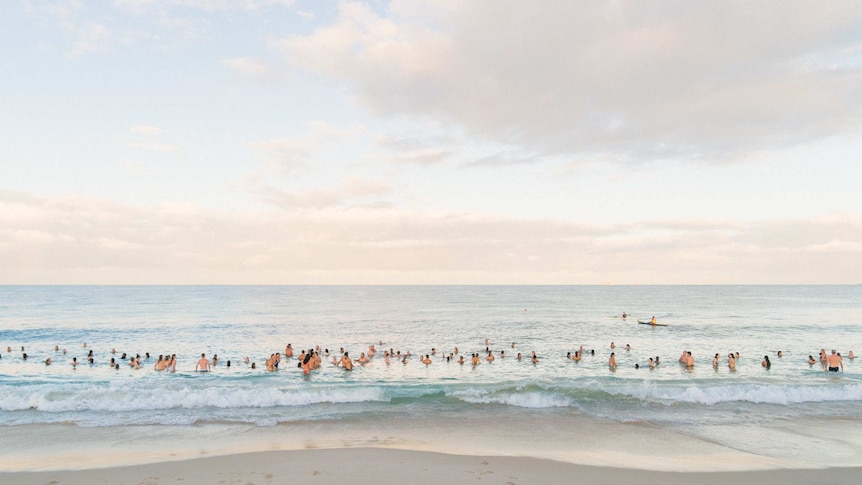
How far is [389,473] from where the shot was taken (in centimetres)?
1216

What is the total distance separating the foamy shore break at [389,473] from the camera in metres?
11.8

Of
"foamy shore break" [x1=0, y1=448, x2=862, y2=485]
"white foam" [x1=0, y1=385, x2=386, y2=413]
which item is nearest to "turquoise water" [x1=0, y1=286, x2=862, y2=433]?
"white foam" [x1=0, y1=385, x2=386, y2=413]

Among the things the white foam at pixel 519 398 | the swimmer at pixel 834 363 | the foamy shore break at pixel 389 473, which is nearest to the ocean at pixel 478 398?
the white foam at pixel 519 398

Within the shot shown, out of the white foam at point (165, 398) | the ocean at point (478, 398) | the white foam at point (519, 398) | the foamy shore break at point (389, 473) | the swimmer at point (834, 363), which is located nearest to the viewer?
the foamy shore break at point (389, 473)

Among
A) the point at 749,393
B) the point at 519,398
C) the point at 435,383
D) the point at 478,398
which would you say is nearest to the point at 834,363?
the point at 749,393

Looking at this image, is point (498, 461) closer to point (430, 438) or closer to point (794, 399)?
point (430, 438)

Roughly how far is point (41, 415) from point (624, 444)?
21421 mm

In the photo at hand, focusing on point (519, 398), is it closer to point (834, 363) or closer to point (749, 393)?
point (749, 393)

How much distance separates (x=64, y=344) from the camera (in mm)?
41875

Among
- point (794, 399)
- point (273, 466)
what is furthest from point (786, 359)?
point (273, 466)

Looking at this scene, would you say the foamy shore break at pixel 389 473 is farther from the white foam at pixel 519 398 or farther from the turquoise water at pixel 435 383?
the white foam at pixel 519 398

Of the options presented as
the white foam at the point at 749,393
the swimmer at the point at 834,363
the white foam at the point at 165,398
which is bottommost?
the white foam at the point at 165,398

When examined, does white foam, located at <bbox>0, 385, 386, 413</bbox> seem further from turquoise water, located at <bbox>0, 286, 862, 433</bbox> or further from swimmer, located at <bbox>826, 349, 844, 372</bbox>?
swimmer, located at <bbox>826, 349, 844, 372</bbox>

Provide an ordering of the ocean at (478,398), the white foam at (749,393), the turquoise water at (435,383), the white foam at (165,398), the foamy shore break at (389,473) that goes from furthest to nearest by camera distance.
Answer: the white foam at (749,393)
the white foam at (165,398)
the turquoise water at (435,383)
the ocean at (478,398)
the foamy shore break at (389,473)
